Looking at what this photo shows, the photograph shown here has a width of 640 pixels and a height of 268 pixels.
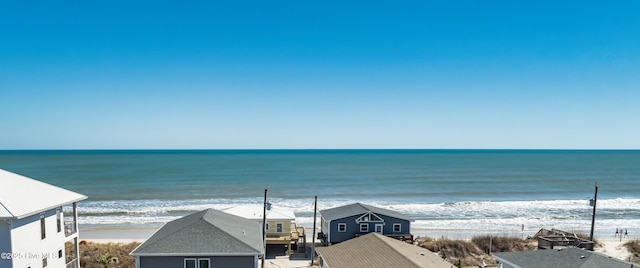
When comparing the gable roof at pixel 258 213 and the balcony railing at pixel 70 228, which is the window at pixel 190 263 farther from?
the gable roof at pixel 258 213

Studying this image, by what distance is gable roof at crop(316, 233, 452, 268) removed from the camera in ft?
59.3

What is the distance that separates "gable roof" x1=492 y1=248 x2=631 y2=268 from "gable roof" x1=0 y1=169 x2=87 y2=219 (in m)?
20.3

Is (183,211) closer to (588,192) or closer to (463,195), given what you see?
(463,195)

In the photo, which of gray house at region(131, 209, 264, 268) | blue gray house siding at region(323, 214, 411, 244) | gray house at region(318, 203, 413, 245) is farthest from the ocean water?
gray house at region(131, 209, 264, 268)

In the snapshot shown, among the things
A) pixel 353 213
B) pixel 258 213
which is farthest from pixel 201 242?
pixel 353 213

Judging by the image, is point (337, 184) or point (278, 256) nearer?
point (278, 256)

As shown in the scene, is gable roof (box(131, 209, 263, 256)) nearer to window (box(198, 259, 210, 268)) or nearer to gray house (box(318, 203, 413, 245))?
window (box(198, 259, 210, 268))

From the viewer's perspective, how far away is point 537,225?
42.9 m

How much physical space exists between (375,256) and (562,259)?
25.8ft

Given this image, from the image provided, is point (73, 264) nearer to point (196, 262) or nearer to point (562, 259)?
point (196, 262)

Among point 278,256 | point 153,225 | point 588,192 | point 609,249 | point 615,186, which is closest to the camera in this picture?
point 278,256

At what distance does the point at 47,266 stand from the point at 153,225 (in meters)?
22.8

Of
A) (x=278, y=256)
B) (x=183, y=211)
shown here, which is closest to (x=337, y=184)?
(x=183, y=211)

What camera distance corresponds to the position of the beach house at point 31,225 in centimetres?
1584
